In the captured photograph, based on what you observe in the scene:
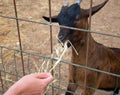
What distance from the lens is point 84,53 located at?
2.68m

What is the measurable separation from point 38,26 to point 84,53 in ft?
7.57

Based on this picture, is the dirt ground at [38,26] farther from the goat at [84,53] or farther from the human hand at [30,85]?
the human hand at [30,85]

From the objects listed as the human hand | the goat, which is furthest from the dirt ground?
the human hand

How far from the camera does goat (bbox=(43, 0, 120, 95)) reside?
8.25 feet

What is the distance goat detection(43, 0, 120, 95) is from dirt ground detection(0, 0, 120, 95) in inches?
28.5

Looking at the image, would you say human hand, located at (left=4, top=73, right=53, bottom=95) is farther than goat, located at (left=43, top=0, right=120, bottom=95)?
No

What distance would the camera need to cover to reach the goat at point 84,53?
8.25ft

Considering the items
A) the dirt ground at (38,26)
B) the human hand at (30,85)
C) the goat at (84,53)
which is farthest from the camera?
the dirt ground at (38,26)

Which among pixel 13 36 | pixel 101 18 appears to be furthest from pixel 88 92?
pixel 101 18

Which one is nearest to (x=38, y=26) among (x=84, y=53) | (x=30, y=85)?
(x=84, y=53)

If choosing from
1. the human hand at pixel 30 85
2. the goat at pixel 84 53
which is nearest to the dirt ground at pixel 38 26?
the goat at pixel 84 53

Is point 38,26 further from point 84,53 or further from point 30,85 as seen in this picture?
point 30,85

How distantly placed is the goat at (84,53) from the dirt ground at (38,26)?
0.72 meters

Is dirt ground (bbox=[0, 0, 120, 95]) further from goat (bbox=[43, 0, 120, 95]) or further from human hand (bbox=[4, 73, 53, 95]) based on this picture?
human hand (bbox=[4, 73, 53, 95])
